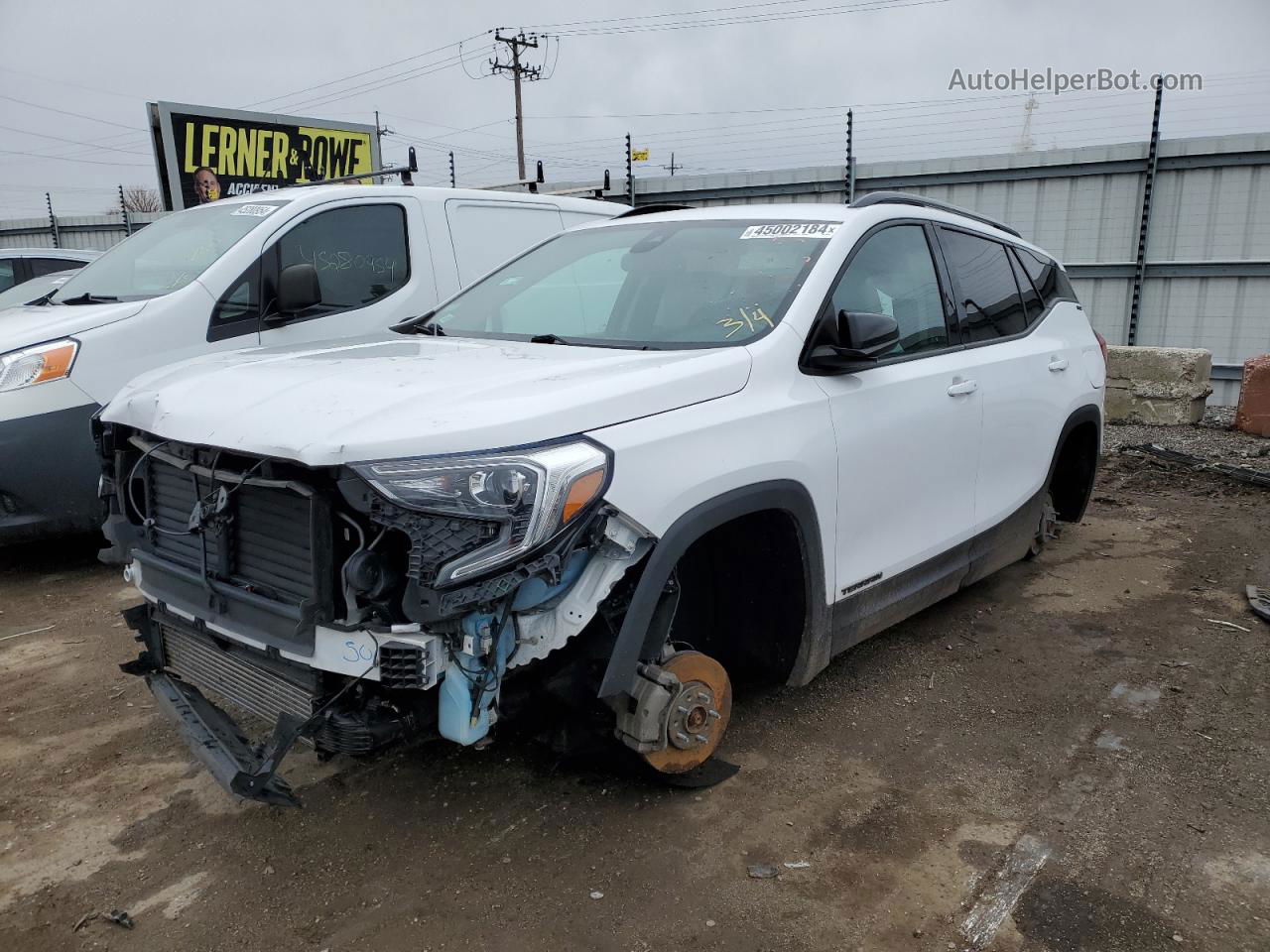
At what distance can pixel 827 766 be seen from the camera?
3201mm

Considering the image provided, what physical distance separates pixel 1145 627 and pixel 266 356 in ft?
13.2

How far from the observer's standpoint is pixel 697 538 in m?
2.63

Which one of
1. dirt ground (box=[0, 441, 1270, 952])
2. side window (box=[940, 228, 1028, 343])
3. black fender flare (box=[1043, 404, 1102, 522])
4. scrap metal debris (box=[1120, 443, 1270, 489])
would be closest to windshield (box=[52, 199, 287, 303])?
dirt ground (box=[0, 441, 1270, 952])

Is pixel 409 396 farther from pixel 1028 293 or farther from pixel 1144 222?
pixel 1144 222

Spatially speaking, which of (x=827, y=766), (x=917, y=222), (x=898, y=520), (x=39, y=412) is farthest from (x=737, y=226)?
(x=39, y=412)

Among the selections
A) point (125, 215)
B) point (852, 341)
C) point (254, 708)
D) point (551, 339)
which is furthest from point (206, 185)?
point (852, 341)

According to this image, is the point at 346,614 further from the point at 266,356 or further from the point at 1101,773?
the point at 1101,773

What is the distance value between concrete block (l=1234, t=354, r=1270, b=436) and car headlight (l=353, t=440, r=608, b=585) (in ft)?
29.0

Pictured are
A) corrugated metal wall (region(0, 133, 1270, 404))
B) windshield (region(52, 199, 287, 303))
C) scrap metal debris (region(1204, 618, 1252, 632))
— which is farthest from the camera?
corrugated metal wall (region(0, 133, 1270, 404))

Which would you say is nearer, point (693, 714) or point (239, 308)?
point (693, 714)

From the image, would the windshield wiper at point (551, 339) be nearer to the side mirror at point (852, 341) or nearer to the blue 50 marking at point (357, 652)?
the side mirror at point (852, 341)

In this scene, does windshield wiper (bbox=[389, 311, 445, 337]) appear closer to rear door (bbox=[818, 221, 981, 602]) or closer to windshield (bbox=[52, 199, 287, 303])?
rear door (bbox=[818, 221, 981, 602])

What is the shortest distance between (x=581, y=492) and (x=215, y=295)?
3.79m

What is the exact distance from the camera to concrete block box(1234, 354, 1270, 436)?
28.6 feet
